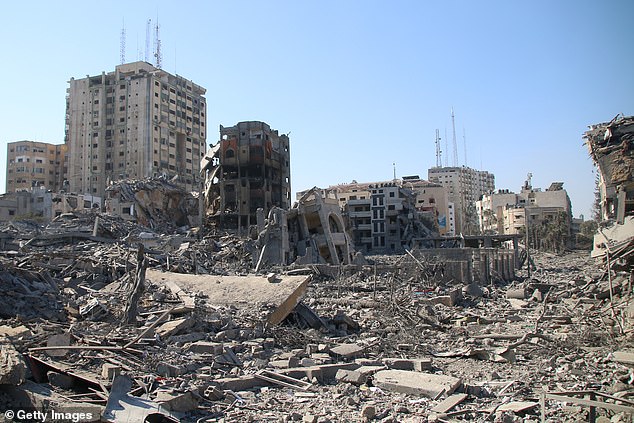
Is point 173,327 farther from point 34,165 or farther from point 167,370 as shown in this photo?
point 34,165

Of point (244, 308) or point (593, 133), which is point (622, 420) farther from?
point (593, 133)

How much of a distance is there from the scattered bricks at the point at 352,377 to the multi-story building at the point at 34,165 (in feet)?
260

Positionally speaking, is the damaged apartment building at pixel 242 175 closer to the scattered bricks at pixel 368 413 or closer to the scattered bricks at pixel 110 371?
the scattered bricks at pixel 110 371

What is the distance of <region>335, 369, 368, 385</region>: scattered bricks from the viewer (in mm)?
8938

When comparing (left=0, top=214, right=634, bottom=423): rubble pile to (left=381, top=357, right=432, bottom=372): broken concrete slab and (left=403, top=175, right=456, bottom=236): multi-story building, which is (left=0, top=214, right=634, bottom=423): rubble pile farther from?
(left=403, top=175, right=456, bottom=236): multi-story building

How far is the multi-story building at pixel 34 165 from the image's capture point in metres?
77.9

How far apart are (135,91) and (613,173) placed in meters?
70.9

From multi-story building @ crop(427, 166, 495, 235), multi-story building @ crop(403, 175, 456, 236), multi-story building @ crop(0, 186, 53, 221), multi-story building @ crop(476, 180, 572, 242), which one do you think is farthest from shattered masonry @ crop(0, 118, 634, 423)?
multi-story building @ crop(427, 166, 495, 235)

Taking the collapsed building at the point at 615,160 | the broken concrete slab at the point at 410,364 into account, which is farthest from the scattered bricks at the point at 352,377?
the collapsed building at the point at 615,160

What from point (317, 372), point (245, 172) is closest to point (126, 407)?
point (317, 372)

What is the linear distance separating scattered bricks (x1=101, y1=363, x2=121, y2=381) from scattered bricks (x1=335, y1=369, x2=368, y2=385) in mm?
3782

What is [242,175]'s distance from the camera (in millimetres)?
60594

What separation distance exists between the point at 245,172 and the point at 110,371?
5356 centimetres

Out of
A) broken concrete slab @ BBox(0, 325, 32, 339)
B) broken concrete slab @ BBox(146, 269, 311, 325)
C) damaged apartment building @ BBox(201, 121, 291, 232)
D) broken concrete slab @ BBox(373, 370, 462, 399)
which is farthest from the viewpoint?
damaged apartment building @ BBox(201, 121, 291, 232)
